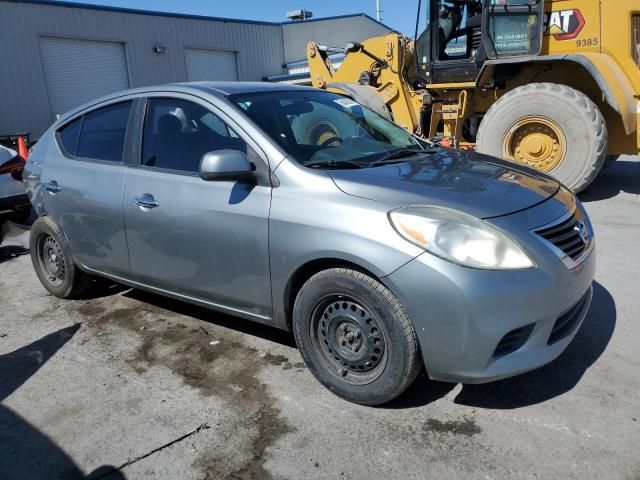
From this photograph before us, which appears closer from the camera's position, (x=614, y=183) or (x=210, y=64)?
(x=614, y=183)

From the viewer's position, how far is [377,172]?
293 centimetres

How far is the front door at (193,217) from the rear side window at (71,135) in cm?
97

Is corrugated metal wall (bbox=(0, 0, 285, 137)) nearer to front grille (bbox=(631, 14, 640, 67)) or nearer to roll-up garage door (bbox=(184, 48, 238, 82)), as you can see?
roll-up garage door (bbox=(184, 48, 238, 82))

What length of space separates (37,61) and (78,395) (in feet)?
54.1

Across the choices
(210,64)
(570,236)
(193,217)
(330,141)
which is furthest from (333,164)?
(210,64)

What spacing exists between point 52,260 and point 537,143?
228 inches

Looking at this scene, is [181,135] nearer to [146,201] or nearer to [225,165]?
[146,201]

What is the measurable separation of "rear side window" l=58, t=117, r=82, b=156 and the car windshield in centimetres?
172

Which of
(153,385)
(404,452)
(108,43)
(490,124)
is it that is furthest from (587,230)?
(108,43)

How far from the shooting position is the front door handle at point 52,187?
4.20 m

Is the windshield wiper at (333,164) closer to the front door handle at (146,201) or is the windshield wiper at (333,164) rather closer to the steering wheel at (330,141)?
the steering wheel at (330,141)

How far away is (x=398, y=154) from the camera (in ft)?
11.3

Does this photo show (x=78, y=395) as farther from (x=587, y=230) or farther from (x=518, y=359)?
(x=587, y=230)

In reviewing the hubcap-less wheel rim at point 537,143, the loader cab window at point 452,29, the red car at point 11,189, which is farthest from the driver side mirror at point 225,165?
the loader cab window at point 452,29
